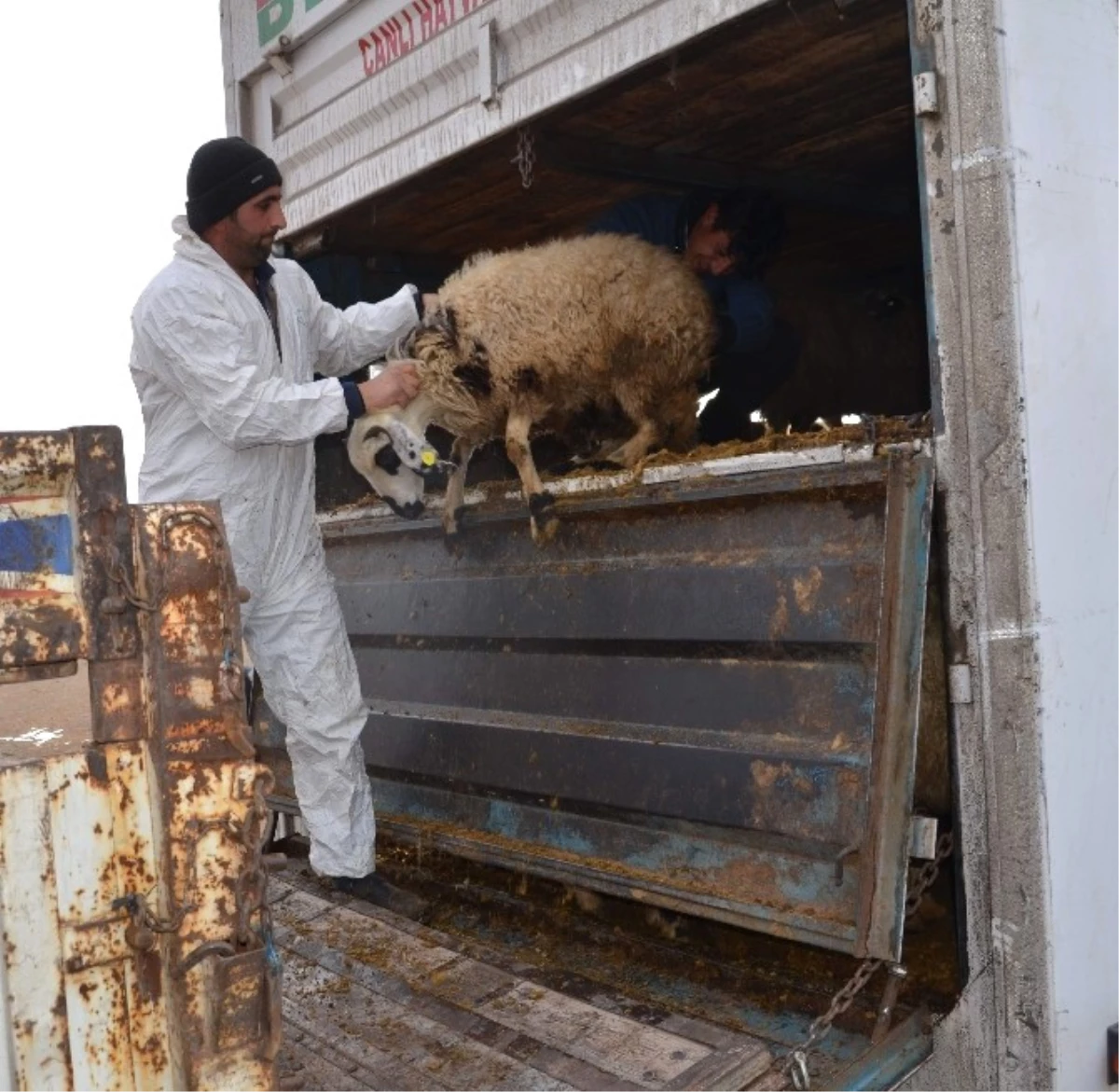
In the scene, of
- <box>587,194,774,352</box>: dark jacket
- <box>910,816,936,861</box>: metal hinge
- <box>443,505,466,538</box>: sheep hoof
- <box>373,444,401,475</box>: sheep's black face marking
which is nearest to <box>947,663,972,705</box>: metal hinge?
<box>910,816,936,861</box>: metal hinge

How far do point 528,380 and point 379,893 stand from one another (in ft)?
6.14

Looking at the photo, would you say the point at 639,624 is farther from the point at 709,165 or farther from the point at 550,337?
the point at 709,165

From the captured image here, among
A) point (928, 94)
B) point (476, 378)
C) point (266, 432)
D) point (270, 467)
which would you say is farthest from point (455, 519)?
point (928, 94)

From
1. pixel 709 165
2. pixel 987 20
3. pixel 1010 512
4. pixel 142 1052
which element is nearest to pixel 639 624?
pixel 1010 512

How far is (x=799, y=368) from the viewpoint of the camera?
6402mm

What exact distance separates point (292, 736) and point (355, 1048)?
4.45ft

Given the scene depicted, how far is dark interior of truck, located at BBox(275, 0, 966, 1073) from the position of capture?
9.78 ft

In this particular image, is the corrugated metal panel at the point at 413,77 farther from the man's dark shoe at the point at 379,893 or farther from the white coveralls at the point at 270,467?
the man's dark shoe at the point at 379,893

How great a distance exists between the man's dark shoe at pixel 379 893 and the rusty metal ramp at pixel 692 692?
0.20 metres

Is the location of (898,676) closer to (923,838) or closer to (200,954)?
(923,838)

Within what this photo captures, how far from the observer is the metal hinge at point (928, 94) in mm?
2438

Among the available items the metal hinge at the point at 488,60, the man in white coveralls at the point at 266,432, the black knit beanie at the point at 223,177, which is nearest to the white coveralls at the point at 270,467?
the man in white coveralls at the point at 266,432

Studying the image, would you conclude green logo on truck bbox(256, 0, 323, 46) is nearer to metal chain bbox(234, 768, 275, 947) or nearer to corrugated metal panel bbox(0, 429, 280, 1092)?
corrugated metal panel bbox(0, 429, 280, 1092)

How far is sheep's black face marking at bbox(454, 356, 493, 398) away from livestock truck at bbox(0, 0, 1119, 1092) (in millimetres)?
619
